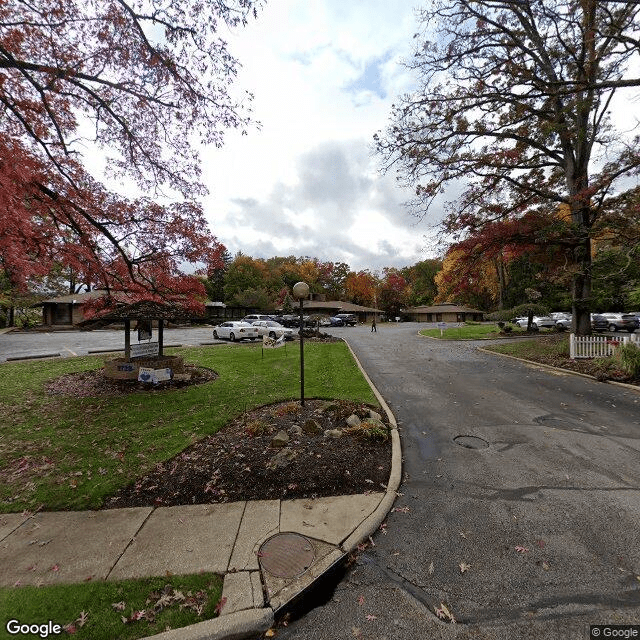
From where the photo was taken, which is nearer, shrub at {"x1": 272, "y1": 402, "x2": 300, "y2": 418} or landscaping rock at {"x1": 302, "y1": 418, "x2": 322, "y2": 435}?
landscaping rock at {"x1": 302, "y1": 418, "x2": 322, "y2": 435}

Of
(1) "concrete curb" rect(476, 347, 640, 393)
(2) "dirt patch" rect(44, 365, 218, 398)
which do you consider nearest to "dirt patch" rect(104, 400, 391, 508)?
(2) "dirt patch" rect(44, 365, 218, 398)

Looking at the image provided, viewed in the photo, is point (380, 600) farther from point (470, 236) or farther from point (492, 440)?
point (470, 236)

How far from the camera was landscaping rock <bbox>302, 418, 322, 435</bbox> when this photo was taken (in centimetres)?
617

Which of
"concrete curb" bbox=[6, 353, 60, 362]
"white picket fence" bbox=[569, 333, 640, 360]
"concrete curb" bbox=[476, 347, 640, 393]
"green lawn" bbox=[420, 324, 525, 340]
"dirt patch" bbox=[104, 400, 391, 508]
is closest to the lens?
"dirt patch" bbox=[104, 400, 391, 508]

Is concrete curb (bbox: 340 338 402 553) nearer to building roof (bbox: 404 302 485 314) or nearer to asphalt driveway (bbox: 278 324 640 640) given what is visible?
asphalt driveway (bbox: 278 324 640 640)

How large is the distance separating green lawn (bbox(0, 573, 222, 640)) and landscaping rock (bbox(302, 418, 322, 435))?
10.6 feet

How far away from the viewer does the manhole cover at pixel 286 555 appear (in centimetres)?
314

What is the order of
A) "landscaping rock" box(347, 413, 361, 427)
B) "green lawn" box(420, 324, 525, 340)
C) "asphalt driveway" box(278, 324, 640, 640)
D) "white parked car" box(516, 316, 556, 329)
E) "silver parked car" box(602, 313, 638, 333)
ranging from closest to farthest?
"asphalt driveway" box(278, 324, 640, 640), "landscaping rock" box(347, 413, 361, 427), "green lawn" box(420, 324, 525, 340), "silver parked car" box(602, 313, 638, 333), "white parked car" box(516, 316, 556, 329)

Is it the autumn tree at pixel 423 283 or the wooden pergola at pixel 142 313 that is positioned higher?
the autumn tree at pixel 423 283

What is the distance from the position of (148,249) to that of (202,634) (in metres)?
8.48

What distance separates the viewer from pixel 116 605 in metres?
2.75

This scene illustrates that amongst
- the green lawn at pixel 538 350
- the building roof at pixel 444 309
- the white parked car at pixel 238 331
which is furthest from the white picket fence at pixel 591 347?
the building roof at pixel 444 309

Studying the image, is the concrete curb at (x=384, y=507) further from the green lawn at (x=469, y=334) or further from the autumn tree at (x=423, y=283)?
the autumn tree at (x=423, y=283)

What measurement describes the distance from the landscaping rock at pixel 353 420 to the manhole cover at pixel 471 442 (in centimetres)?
184
